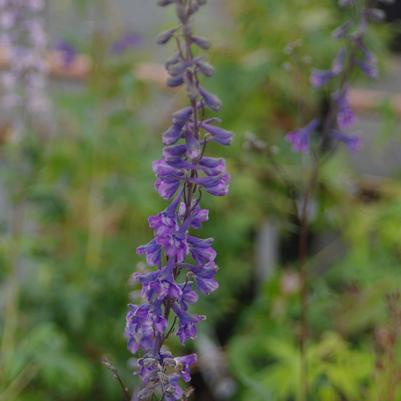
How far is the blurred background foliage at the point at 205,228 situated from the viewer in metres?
3.35

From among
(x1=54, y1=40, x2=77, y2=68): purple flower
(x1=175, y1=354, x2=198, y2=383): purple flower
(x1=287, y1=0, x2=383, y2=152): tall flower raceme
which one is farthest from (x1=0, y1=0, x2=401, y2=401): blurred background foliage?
(x1=175, y1=354, x2=198, y2=383): purple flower

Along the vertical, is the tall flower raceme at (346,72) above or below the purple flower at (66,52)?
above

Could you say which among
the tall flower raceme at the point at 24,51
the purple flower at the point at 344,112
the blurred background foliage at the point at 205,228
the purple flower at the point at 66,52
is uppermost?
the purple flower at the point at 344,112

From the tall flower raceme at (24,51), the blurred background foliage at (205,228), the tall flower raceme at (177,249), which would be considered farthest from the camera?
the tall flower raceme at (24,51)

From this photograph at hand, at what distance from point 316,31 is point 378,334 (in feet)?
8.50

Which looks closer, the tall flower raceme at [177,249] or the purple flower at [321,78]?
the tall flower raceme at [177,249]

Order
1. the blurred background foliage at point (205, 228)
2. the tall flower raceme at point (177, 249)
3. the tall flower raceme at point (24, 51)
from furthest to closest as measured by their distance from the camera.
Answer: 1. the tall flower raceme at point (24, 51)
2. the blurred background foliage at point (205, 228)
3. the tall flower raceme at point (177, 249)

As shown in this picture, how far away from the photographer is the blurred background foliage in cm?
335

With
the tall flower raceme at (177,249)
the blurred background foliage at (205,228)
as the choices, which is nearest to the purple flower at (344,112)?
the blurred background foliage at (205,228)

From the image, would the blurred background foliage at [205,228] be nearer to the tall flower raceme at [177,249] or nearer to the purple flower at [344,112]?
the purple flower at [344,112]

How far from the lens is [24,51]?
11.6 ft

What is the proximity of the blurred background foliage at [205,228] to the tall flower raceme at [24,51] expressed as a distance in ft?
0.58

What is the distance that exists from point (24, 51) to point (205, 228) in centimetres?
167

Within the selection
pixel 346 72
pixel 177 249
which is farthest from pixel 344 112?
pixel 177 249
